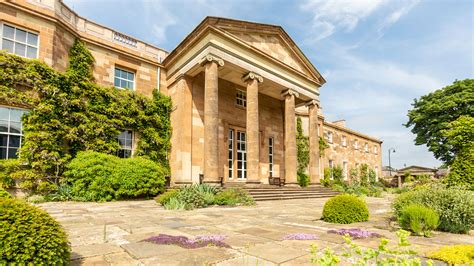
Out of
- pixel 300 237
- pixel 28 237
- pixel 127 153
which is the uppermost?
pixel 127 153

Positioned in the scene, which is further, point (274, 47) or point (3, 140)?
point (274, 47)

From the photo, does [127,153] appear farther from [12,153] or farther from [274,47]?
[274,47]

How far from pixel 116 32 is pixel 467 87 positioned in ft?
105

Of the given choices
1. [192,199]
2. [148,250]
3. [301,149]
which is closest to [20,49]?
[192,199]

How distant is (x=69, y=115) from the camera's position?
12.4 m

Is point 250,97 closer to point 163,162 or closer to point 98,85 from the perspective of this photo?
point 163,162

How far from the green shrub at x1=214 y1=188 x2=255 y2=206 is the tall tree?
24549 mm

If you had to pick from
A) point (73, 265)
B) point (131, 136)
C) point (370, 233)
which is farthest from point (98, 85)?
point (370, 233)

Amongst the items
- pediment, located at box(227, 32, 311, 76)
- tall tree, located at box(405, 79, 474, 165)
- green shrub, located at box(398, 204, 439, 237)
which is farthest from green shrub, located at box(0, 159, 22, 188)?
tall tree, located at box(405, 79, 474, 165)

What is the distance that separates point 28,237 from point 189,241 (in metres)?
2.30

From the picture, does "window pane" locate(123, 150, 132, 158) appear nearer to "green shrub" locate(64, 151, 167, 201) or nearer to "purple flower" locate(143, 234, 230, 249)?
"green shrub" locate(64, 151, 167, 201)

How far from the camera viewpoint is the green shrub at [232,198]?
10617mm

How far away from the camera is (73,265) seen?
3.26 meters

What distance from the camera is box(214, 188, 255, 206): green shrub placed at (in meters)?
10.6
